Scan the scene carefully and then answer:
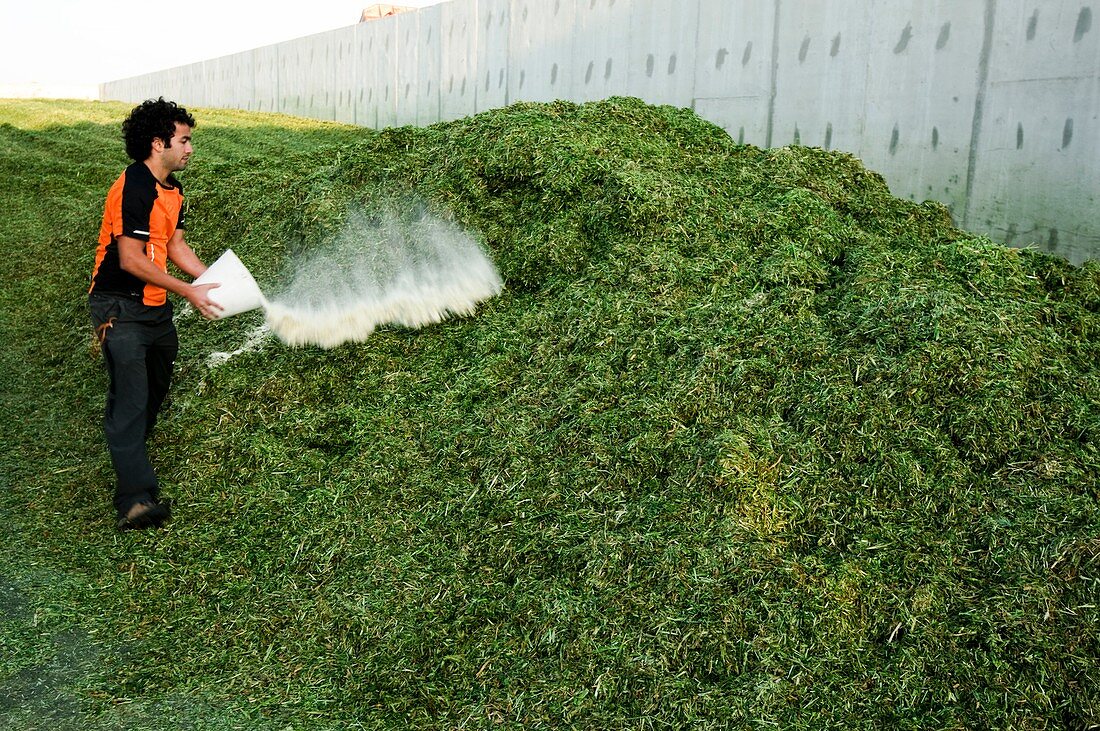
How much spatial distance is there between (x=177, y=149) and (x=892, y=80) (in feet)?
15.1

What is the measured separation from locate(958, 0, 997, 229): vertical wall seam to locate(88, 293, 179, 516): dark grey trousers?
478 cm

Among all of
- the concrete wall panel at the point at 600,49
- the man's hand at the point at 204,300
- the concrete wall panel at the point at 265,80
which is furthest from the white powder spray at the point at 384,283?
the concrete wall panel at the point at 265,80

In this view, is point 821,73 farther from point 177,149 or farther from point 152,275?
point 152,275

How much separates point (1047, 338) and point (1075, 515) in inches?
34.2

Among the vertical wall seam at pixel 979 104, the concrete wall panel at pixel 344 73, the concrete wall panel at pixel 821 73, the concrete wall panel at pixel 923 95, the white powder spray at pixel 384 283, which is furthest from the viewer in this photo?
the concrete wall panel at pixel 344 73

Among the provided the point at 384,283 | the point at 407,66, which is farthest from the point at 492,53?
the point at 384,283

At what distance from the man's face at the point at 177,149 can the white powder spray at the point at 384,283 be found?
78 cm

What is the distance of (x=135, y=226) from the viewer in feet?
11.3

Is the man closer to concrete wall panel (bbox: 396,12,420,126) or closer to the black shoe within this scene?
the black shoe

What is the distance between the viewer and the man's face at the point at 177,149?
3592 millimetres

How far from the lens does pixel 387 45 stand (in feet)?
45.7

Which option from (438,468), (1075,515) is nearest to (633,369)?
(438,468)

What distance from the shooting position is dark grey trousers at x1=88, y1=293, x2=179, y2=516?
3516 mm

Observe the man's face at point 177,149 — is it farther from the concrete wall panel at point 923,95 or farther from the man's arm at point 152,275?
the concrete wall panel at point 923,95
